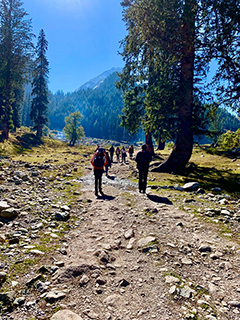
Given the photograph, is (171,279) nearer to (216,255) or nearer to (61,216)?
(216,255)

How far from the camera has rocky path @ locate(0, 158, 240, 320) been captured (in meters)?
2.88

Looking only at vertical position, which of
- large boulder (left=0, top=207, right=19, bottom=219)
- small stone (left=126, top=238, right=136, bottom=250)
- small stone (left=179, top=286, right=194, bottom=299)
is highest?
large boulder (left=0, top=207, right=19, bottom=219)

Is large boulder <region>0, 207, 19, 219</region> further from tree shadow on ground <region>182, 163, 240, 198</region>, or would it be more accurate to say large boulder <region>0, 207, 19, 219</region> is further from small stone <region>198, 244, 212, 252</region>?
tree shadow on ground <region>182, 163, 240, 198</region>

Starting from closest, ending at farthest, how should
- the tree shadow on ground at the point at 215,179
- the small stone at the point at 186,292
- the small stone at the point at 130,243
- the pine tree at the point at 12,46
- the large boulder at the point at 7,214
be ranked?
the small stone at the point at 186,292, the small stone at the point at 130,243, the large boulder at the point at 7,214, the tree shadow on ground at the point at 215,179, the pine tree at the point at 12,46

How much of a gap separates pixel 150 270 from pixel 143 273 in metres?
0.18

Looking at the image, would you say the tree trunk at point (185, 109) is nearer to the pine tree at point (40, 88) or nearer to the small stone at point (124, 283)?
the small stone at point (124, 283)

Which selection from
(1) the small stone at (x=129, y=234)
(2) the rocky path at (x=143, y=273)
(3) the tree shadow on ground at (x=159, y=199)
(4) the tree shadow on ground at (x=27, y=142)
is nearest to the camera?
(2) the rocky path at (x=143, y=273)

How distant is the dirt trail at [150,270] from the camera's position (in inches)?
115

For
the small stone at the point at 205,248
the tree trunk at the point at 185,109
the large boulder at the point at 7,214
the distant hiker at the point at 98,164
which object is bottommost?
the small stone at the point at 205,248

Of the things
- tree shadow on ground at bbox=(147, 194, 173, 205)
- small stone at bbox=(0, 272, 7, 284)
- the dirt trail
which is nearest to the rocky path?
the dirt trail

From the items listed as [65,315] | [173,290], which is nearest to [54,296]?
[65,315]

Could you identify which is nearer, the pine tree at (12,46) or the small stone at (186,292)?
the small stone at (186,292)

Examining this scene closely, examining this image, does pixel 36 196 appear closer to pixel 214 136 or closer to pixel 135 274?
pixel 135 274

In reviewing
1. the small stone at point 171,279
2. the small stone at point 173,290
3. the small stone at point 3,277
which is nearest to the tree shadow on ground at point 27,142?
the small stone at point 3,277
